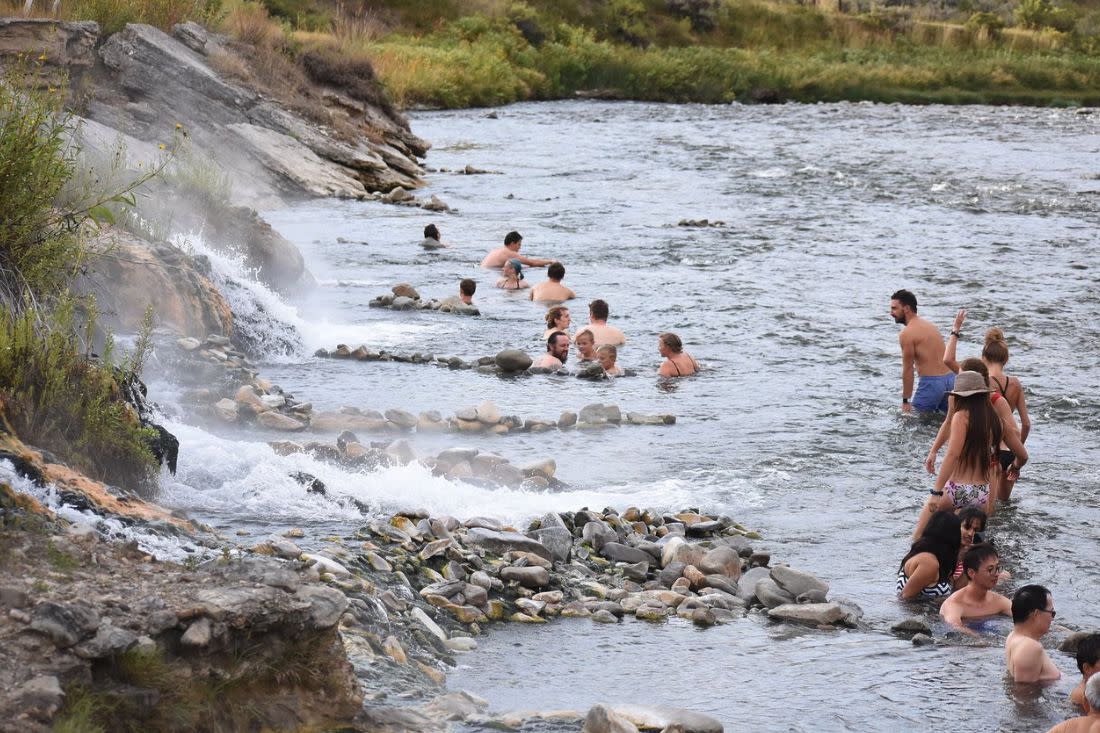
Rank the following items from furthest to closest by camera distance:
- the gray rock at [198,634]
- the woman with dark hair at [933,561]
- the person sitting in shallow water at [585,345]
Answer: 1. the person sitting in shallow water at [585,345]
2. the woman with dark hair at [933,561]
3. the gray rock at [198,634]

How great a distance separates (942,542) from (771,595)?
1461 mm

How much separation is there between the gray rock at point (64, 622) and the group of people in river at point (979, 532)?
4.88 meters

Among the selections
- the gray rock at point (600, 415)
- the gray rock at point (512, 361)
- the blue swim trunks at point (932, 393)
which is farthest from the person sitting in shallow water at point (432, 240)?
the blue swim trunks at point (932, 393)

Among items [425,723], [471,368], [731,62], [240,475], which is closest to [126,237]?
[471,368]

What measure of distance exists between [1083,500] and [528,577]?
5.55 metres

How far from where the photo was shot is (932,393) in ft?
46.2

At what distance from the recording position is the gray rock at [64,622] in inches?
209

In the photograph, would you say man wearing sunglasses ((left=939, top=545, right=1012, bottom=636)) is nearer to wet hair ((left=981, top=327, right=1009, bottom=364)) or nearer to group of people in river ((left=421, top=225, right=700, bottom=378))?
wet hair ((left=981, top=327, right=1009, bottom=364))

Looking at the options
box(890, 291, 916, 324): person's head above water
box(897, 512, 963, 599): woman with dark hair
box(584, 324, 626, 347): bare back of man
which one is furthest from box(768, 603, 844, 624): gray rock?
box(584, 324, 626, 347): bare back of man

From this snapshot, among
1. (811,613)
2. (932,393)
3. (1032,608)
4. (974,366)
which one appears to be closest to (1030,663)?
(1032,608)

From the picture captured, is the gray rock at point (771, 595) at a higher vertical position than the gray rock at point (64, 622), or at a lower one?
lower

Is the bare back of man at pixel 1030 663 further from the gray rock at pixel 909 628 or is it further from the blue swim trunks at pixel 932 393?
the blue swim trunks at pixel 932 393

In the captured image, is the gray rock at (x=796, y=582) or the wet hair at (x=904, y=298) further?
the wet hair at (x=904, y=298)

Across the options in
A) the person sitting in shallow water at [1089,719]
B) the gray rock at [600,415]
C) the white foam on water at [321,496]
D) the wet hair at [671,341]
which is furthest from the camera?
the wet hair at [671,341]
